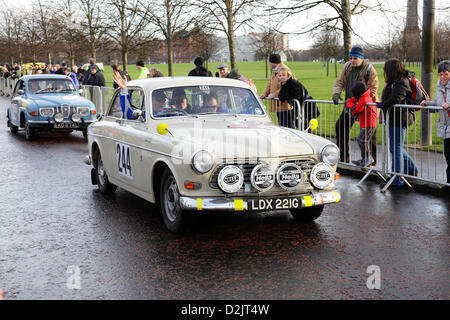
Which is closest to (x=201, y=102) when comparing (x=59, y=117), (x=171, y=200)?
(x=171, y=200)

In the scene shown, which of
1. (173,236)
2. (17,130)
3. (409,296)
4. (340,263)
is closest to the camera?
(409,296)

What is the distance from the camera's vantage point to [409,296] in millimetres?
4645

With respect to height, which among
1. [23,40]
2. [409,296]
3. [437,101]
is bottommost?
[409,296]

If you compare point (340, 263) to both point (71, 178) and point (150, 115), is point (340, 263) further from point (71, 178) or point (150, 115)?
point (71, 178)

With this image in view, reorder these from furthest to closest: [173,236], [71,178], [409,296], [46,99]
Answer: [46,99] < [71,178] < [173,236] < [409,296]

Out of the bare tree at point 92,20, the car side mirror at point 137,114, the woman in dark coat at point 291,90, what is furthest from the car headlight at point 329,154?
the bare tree at point 92,20

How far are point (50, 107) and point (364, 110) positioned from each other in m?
9.54

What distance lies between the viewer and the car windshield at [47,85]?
17.6 m

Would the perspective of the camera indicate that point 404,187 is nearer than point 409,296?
No

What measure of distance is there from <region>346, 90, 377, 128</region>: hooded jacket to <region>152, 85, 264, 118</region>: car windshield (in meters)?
2.41

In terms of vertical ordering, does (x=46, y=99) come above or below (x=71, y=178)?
above

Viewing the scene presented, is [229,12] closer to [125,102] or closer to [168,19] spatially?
[168,19]

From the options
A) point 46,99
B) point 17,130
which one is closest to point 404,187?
point 46,99

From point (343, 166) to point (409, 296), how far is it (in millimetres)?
6408
